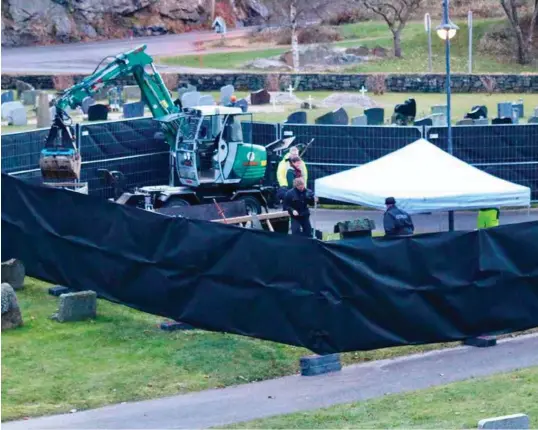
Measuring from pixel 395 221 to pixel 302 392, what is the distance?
5.02 meters

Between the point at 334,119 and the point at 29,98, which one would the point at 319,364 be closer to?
the point at 334,119

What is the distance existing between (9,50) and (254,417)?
60216mm

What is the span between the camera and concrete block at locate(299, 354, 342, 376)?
15469 mm

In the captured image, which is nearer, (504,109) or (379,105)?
(504,109)

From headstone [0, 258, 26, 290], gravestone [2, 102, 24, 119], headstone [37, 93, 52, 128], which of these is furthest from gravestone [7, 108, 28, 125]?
headstone [0, 258, 26, 290]

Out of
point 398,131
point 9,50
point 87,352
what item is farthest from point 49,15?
point 87,352

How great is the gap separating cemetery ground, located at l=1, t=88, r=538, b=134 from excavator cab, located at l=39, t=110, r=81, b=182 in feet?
42.6

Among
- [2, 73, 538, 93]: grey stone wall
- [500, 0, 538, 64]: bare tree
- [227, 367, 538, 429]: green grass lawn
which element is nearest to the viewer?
[227, 367, 538, 429]: green grass lawn

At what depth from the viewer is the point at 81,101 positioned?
29719mm

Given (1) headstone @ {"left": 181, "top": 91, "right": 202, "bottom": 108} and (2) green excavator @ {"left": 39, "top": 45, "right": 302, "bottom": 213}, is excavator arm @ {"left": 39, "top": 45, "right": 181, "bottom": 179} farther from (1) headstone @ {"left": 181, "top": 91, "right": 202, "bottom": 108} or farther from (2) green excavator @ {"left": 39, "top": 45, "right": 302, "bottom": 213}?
(1) headstone @ {"left": 181, "top": 91, "right": 202, "bottom": 108}

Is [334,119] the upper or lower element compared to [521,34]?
lower

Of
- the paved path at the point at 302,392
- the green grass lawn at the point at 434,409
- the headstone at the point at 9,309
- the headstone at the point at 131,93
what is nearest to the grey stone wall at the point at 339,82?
the headstone at the point at 131,93

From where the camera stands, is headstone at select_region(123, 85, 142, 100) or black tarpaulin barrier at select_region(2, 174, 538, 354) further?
headstone at select_region(123, 85, 142, 100)

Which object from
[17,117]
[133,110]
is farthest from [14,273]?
[17,117]
